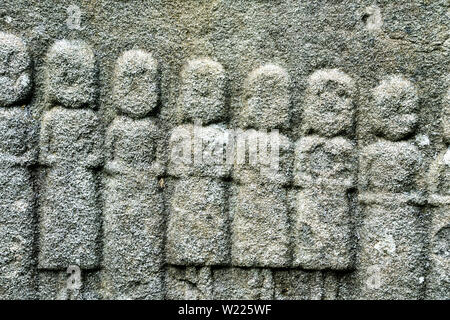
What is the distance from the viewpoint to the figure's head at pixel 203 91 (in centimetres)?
210

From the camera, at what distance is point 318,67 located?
2127 millimetres

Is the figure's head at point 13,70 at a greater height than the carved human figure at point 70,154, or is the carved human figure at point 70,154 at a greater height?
the figure's head at point 13,70

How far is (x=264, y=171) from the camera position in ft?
6.96

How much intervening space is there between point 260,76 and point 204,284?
782 millimetres

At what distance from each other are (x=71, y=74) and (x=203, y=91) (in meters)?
0.47

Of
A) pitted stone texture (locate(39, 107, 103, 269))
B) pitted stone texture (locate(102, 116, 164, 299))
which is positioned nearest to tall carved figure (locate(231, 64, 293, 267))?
pitted stone texture (locate(102, 116, 164, 299))

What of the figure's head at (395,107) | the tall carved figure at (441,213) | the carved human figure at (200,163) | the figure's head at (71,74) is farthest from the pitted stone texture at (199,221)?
the tall carved figure at (441,213)

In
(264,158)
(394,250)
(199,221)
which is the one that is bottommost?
(394,250)

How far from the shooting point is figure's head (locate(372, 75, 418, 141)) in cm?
209

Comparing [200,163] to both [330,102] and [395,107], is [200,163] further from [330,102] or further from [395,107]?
[395,107]

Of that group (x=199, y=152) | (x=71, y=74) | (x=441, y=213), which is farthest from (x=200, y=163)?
(x=441, y=213)

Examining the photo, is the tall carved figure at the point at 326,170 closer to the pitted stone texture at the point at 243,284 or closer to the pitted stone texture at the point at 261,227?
the pitted stone texture at the point at 261,227
